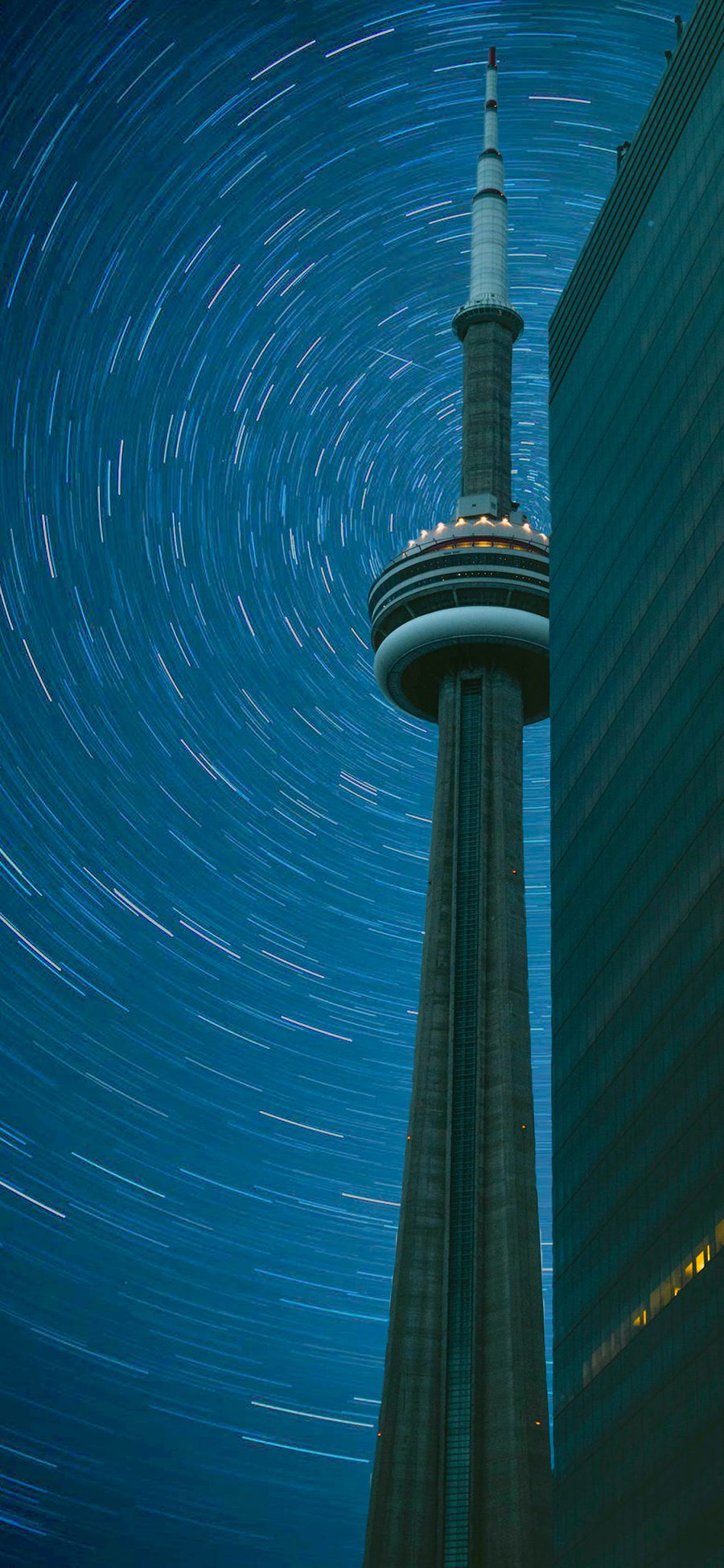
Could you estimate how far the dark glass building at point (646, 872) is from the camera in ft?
185

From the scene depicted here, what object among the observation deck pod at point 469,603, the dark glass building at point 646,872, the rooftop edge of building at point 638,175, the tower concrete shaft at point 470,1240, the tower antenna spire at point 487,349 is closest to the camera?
the dark glass building at point 646,872

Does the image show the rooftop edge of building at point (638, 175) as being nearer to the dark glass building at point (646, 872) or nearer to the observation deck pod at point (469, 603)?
the dark glass building at point (646, 872)

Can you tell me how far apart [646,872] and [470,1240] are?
3464cm

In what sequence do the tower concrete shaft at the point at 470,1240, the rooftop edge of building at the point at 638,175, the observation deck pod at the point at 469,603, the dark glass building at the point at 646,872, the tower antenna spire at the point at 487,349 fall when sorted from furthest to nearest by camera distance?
the tower antenna spire at the point at 487,349 < the observation deck pod at the point at 469,603 < the tower concrete shaft at the point at 470,1240 < the rooftop edge of building at the point at 638,175 < the dark glass building at the point at 646,872

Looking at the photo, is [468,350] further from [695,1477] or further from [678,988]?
[695,1477]

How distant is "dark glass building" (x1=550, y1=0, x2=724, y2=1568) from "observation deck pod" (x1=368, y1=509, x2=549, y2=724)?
27.0 meters

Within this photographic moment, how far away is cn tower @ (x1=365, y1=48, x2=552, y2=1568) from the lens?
86.4m

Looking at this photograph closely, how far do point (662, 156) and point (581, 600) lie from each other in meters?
21.1

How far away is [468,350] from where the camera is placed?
130m

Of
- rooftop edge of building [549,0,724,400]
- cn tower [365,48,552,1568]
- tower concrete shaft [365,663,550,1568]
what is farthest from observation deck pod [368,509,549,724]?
rooftop edge of building [549,0,724,400]

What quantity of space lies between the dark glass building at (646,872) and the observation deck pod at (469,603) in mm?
27008

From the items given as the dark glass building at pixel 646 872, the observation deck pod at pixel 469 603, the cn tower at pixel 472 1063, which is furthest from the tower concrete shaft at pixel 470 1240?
the dark glass building at pixel 646 872

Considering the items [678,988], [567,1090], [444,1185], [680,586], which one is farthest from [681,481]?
[444,1185]

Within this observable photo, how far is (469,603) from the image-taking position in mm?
116375
